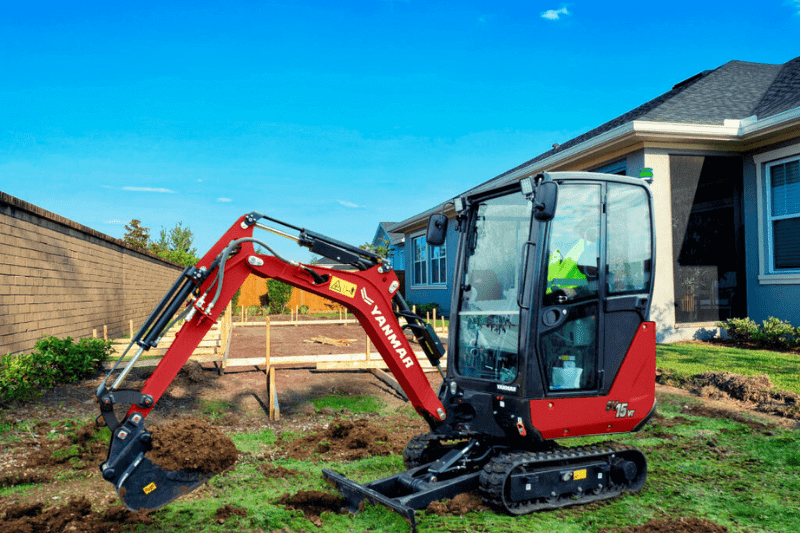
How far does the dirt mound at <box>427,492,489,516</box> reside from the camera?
4109mm

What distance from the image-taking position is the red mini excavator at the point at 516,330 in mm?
4141

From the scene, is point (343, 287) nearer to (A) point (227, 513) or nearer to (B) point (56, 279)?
(A) point (227, 513)

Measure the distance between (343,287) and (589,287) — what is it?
6.53 feet

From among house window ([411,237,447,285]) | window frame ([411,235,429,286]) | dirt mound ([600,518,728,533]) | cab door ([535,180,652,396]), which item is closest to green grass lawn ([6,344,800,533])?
dirt mound ([600,518,728,533])

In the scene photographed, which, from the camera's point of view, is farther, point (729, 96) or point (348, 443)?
point (729, 96)

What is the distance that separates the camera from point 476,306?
4.86 m

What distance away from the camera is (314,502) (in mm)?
4414

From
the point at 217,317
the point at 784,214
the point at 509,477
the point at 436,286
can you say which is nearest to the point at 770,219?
the point at 784,214

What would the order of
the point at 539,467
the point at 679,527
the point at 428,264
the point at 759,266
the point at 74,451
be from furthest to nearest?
the point at 428,264 < the point at 759,266 < the point at 74,451 < the point at 539,467 < the point at 679,527

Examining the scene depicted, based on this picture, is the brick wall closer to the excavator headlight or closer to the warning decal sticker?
the warning decal sticker

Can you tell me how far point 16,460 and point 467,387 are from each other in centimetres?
463

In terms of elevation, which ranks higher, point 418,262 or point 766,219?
point 766,219

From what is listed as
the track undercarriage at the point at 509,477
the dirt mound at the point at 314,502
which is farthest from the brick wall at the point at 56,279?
the track undercarriage at the point at 509,477

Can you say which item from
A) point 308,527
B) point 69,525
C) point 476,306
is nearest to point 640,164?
point 476,306
